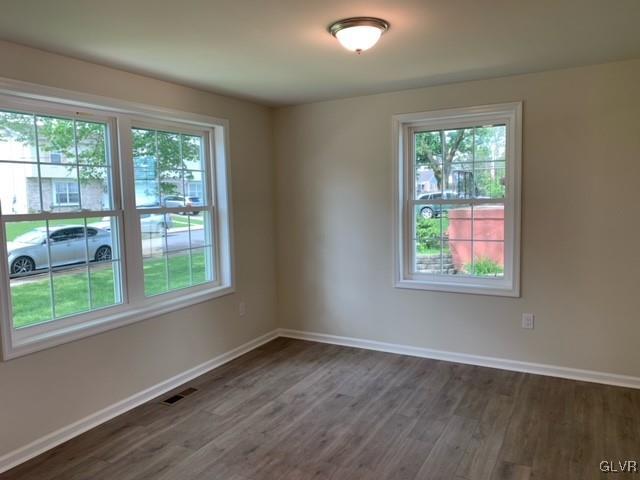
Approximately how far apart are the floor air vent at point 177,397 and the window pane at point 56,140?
1.79 meters

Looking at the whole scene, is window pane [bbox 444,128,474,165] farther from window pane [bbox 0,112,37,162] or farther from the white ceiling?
window pane [bbox 0,112,37,162]

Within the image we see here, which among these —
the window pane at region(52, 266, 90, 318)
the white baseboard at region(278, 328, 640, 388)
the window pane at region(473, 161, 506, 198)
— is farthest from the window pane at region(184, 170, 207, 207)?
the window pane at region(473, 161, 506, 198)

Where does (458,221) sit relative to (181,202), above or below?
below

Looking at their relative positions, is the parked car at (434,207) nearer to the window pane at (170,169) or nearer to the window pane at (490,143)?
the window pane at (490,143)

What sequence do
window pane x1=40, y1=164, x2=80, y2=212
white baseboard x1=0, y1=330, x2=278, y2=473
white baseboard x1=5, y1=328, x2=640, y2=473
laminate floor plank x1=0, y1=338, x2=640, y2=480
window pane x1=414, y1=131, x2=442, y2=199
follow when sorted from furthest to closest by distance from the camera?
window pane x1=414, y1=131, x2=442, y2=199
window pane x1=40, y1=164, x2=80, y2=212
white baseboard x1=5, y1=328, x2=640, y2=473
white baseboard x1=0, y1=330, x2=278, y2=473
laminate floor plank x1=0, y1=338, x2=640, y2=480

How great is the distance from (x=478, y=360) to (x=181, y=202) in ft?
9.28

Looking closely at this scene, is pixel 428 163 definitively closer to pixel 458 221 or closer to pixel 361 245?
pixel 458 221

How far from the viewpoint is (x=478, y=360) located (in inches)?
153

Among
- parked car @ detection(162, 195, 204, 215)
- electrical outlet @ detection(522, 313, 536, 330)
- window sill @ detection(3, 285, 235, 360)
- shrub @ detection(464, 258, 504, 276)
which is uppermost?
parked car @ detection(162, 195, 204, 215)

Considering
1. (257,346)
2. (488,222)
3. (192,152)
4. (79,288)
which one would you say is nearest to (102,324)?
(79,288)

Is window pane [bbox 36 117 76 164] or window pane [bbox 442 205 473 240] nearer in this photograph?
window pane [bbox 36 117 76 164]

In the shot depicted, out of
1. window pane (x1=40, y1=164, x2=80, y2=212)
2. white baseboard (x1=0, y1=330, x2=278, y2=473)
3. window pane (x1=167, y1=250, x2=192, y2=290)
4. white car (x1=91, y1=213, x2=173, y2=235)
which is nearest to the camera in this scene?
white baseboard (x1=0, y1=330, x2=278, y2=473)

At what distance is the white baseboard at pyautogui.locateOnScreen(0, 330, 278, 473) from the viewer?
8.52 feet

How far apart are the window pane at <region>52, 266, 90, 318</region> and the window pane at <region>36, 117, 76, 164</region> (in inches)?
27.7
